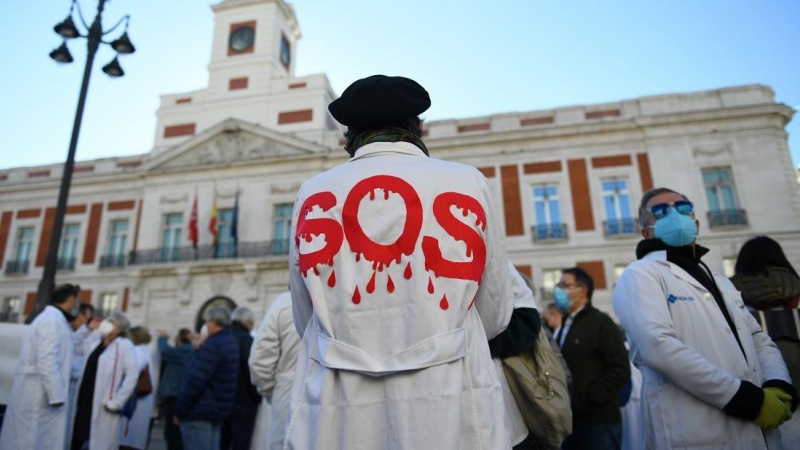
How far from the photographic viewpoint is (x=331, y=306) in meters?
1.65

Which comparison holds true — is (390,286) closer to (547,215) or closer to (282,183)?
(547,215)

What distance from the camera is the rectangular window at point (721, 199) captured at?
1766cm

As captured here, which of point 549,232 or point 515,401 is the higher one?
point 549,232

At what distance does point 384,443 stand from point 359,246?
1.96ft

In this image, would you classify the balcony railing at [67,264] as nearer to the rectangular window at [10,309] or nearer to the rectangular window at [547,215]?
the rectangular window at [10,309]

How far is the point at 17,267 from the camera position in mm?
23328

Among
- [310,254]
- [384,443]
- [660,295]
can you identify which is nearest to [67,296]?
[310,254]

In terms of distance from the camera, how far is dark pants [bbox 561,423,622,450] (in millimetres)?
3662

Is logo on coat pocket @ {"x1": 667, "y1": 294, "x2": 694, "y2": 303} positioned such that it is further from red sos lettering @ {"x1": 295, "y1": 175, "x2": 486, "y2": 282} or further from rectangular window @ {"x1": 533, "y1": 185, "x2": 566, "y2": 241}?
rectangular window @ {"x1": 533, "y1": 185, "x2": 566, "y2": 241}

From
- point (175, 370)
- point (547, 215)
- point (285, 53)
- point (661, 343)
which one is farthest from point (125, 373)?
point (285, 53)

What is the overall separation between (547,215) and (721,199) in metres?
5.95

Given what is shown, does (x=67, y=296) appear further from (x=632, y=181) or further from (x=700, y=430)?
(x=632, y=181)

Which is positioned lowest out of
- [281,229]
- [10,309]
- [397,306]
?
[397,306]

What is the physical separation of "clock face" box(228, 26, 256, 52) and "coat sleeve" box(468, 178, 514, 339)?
26527 mm
